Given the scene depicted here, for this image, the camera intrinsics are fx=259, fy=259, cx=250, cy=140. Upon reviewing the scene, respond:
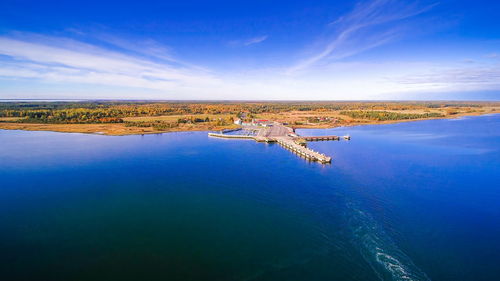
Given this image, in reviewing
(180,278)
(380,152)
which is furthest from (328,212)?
(380,152)

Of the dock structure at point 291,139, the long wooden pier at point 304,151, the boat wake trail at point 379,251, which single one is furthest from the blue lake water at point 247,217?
the dock structure at point 291,139

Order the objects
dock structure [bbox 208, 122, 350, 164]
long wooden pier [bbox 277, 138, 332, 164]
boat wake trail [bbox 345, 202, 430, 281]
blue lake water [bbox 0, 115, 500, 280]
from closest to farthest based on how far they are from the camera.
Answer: boat wake trail [bbox 345, 202, 430, 281] < blue lake water [bbox 0, 115, 500, 280] < long wooden pier [bbox 277, 138, 332, 164] < dock structure [bbox 208, 122, 350, 164]

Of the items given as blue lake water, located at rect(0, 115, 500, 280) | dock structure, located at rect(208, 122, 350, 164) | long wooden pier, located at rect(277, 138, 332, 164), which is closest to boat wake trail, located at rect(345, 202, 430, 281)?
blue lake water, located at rect(0, 115, 500, 280)

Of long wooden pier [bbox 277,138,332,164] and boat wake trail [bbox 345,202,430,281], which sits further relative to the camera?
long wooden pier [bbox 277,138,332,164]

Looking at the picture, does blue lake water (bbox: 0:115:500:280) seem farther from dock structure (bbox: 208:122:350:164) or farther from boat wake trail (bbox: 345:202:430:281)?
dock structure (bbox: 208:122:350:164)

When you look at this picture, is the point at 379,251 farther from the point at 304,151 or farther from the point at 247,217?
the point at 304,151

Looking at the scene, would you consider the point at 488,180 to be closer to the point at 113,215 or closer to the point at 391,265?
the point at 391,265

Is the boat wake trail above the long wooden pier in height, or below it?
below
